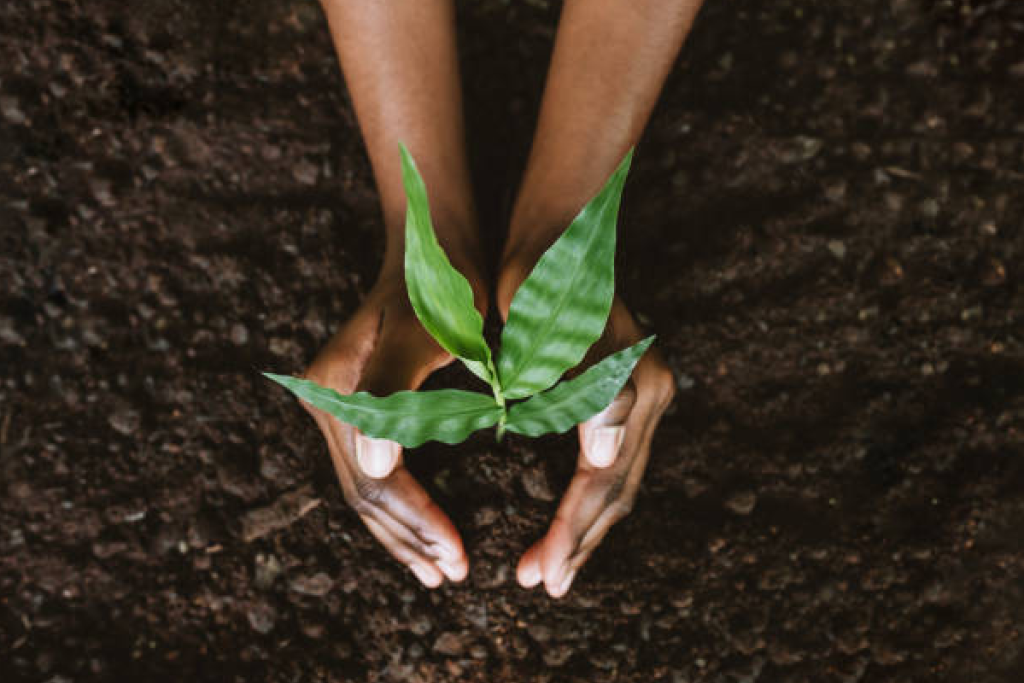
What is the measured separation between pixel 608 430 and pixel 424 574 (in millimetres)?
317

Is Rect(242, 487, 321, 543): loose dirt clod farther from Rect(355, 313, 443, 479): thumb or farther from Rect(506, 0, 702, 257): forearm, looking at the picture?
Rect(506, 0, 702, 257): forearm

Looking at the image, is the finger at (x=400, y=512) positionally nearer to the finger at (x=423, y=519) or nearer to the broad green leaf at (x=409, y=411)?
the finger at (x=423, y=519)

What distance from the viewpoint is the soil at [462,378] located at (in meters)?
1.02

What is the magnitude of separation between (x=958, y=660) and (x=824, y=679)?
0.18 m

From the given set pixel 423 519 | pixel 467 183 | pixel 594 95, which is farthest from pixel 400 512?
pixel 594 95

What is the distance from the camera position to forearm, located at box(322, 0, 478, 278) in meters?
0.97

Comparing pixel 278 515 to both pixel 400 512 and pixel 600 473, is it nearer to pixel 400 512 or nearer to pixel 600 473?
pixel 400 512

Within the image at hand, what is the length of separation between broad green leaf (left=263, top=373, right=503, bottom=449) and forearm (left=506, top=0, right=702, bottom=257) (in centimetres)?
33

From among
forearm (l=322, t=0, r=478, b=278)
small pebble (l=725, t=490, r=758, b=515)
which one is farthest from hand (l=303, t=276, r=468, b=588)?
small pebble (l=725, t=490, r=758, b=515)

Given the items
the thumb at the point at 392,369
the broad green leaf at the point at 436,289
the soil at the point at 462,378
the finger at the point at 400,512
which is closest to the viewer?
the broad green leaf at the point at 436,289

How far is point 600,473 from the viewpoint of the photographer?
0.95 meters

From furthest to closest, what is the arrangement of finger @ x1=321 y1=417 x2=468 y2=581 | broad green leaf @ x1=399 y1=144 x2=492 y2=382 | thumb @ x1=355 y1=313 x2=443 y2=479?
finger @ x1=321 y1=417 x2=468 y2=581, thumb @ x1=355 y1=313 x2=443 y2=479, broad green leaf @ x1=399 y1=144 x2=492 y2=382

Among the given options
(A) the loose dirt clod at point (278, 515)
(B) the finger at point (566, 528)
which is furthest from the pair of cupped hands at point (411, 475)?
(A) the loose dirt clod at point (278, 515)

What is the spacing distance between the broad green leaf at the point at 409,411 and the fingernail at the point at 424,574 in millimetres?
362
